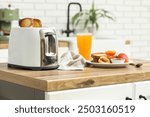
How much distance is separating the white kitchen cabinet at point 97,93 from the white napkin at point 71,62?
20 centimetres

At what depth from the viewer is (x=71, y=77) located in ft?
5.37

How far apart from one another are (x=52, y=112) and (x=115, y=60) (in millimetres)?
622

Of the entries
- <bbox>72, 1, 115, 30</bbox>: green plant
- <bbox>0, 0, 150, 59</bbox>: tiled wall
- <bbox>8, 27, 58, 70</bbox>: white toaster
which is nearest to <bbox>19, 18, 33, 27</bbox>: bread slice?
<bbox>8, 27, 58, 70</bbox>: white toaster

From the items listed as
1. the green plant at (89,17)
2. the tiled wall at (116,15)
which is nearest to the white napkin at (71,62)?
the tiled wall at (116,15)

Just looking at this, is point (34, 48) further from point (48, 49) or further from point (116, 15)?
point (116, 15)

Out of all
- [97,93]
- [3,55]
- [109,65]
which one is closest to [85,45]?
[109,65]

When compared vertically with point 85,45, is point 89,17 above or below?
above

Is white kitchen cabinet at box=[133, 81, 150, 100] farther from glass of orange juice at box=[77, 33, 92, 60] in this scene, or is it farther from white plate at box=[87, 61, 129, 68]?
glass of orange juice at box=[77, 33, 92, 60]

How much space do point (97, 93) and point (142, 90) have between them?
31 centimetres

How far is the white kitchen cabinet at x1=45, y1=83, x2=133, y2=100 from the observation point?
61.6 inches

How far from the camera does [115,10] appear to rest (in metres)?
4.70

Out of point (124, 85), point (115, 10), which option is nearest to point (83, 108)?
point (124, 85)

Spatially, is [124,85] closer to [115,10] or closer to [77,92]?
[77,92]

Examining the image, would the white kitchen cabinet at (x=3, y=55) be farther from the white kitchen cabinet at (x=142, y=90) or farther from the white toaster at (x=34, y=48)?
the white kitchen cabinet at (x=142, y=90)
